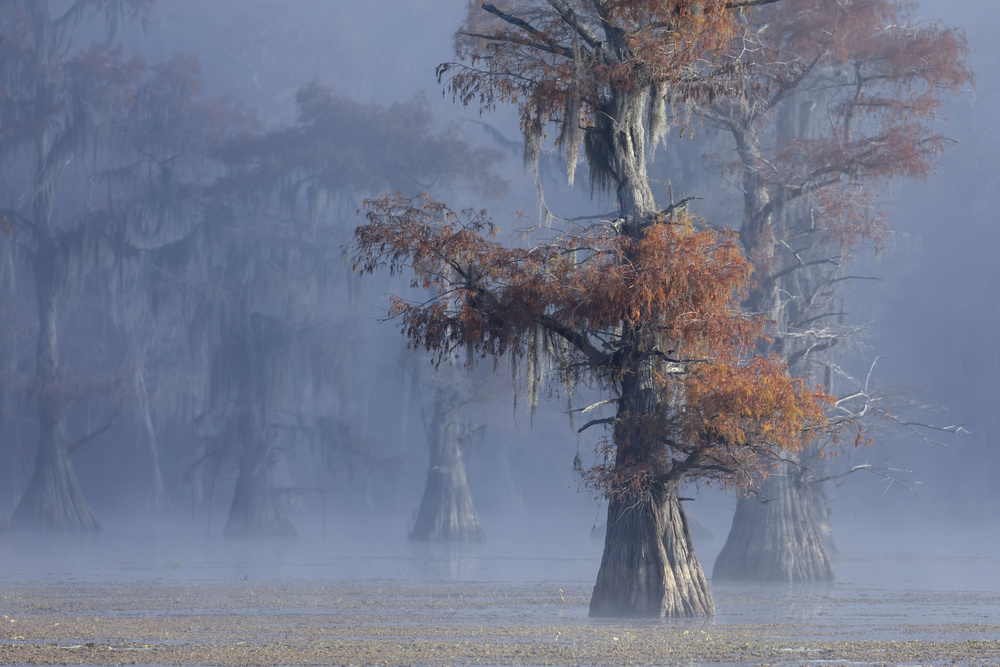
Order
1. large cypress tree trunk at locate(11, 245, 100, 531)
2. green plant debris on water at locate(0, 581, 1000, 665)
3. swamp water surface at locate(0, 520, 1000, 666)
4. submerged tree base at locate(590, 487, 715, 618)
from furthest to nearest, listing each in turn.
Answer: large cypress tree trunk at locate(11, 245, 100, 531) → submerged tree base at locate(590, 487, 715, 618) → swamp water surface at locate(0, 520, 1000, 666) → green plant debris on water at locate(0, 581, 1000, 665)

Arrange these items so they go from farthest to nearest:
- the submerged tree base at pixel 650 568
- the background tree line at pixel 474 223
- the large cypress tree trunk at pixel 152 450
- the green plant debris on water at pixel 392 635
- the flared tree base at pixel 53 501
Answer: the large cypress tree trunk at pixel 152 450
the flared tree base at pixel 53 501
the background tree line at pixel 474 223
the submerged tree base at pixel 650 568
the green plant debris on water at pixel 392 635

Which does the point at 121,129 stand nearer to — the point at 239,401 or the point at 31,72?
the point at 31,72

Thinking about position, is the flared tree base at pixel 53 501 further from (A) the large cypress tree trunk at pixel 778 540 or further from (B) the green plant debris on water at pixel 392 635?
(A) the large cypress tree trunk at pixel 778 540

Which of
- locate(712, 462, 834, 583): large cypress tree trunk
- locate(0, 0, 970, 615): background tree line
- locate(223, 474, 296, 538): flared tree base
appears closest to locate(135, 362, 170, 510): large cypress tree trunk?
locate(0, 0, 970, 615): background tree line

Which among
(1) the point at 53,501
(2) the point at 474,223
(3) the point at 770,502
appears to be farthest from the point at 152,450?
(2) the point at 474,223

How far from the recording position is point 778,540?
961 inches

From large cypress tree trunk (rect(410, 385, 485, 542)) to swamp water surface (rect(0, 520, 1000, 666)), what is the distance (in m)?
9.51

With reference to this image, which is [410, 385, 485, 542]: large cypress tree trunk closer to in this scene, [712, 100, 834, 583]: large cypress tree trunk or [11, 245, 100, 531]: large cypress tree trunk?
[11, 245, 100, 531]: large cypress tree trunk

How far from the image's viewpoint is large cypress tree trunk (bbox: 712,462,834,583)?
24.1 meters

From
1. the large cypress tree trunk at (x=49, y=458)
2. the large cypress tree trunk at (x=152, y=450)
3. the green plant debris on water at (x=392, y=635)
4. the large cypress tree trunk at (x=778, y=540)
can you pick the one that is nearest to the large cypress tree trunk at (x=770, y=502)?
the large cypress tree trunk at (x=778, y=540)

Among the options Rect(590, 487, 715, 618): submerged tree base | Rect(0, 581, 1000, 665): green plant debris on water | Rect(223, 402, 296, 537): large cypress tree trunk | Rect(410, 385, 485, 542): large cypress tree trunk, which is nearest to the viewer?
Rect(0, 581, 1000, 665): green plant debris on water

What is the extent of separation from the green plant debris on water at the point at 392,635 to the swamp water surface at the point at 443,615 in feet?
0.08

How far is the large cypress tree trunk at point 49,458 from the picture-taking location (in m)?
41.1

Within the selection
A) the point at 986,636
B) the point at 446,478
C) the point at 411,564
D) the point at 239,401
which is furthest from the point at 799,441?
the point at 239,401
